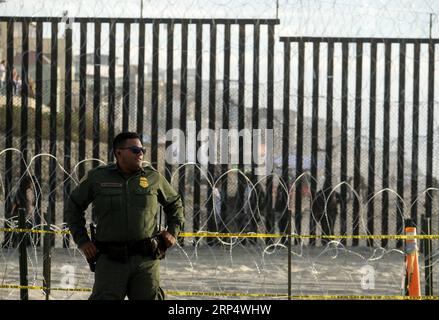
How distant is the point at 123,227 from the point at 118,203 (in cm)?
12

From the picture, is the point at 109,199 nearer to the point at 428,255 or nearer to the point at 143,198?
the point at 143,198

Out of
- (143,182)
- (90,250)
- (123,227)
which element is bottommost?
(90,250)

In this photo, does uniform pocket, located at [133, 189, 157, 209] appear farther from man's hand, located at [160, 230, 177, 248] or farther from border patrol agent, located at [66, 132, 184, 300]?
man's hand, located at [160, 230, 177, 248]

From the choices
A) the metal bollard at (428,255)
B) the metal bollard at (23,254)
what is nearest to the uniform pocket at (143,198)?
the metal bollard at (23,254)

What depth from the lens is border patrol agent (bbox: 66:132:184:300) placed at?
427 cm

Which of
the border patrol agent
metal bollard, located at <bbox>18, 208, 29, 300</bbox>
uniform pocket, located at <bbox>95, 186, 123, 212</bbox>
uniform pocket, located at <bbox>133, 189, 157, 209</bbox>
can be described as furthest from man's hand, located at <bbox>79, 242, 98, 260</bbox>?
metal bollard, located at <bbox>18, 208, 29, 300</bbox>

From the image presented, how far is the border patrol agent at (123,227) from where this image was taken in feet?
14.0

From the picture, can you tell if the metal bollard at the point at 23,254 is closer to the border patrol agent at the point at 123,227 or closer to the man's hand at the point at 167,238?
the border patrol agent at the point at 123,227

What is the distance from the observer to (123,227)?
14.2ft

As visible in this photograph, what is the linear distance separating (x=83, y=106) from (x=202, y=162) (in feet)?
4.37

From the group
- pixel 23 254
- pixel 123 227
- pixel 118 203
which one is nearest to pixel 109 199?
pixel 118 203
